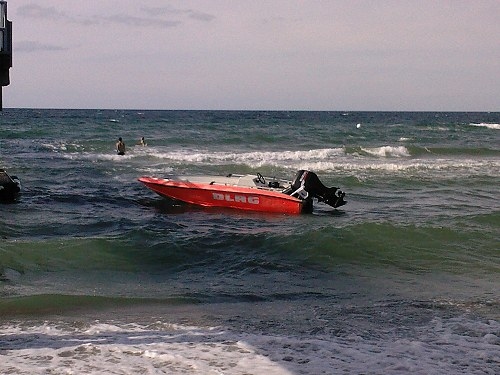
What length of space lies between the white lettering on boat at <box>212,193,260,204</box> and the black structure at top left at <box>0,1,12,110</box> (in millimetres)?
8825

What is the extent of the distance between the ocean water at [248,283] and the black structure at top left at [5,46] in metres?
2.71

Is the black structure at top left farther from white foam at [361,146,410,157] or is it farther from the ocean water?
white foam at [361,146,410,157]

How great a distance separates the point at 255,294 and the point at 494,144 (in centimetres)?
3731

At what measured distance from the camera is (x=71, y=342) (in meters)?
6.98

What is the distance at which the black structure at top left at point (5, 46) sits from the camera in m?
8.31

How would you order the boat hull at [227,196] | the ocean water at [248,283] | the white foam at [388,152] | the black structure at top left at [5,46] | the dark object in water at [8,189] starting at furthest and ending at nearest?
the white foam at [388,152]
the dark object in water at [8,189]
the boat hull at [227,196]
the black structure at top left at [5,46]
the ocean water at [248,283]

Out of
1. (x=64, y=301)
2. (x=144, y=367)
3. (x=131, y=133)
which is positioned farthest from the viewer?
(x=131, y=133)

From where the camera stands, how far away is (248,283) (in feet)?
33.1

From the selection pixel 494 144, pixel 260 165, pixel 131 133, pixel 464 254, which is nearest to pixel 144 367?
pixel 464 254

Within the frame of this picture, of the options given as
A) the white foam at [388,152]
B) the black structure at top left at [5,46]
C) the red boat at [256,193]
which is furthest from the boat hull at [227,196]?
the white foam at [388,152]

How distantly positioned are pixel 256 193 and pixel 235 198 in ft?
1.96

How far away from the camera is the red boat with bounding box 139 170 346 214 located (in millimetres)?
16547

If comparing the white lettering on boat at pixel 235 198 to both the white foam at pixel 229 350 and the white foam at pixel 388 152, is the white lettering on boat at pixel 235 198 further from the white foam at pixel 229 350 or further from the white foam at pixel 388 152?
the white foam at pixel 388 152

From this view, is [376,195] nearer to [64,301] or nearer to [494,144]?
[64,301]
